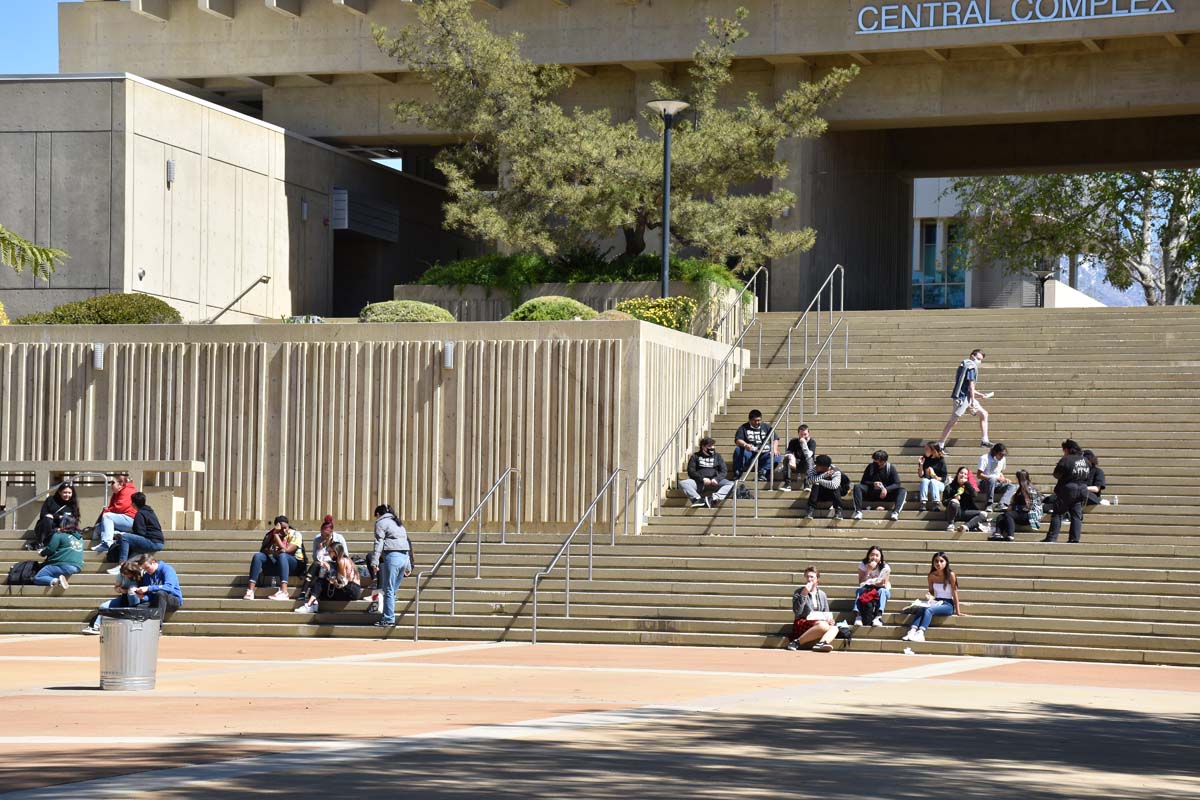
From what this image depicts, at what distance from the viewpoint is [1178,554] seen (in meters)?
20.2

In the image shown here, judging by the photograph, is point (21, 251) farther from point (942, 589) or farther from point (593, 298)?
point (942, 589)

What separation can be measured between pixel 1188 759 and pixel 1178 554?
1042cm

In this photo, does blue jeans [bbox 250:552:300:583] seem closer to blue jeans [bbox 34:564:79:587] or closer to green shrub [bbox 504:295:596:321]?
blue jeans [bbox 34:564:79:587]

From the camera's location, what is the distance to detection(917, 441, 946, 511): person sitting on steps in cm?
2244

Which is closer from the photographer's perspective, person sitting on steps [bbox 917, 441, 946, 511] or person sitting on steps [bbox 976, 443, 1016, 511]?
person sitting on steps [bbox 976, 443, 1016, 511]

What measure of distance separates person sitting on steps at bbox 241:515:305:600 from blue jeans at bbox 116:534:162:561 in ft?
4.86

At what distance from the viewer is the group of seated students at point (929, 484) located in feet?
69.3

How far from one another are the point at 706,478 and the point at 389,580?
5381 millimetres

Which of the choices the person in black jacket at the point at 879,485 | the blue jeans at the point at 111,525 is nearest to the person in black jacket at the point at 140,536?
the blue jeans at the point at 111,525

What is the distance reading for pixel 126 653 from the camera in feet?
44.4

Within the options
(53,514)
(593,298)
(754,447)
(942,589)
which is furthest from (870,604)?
(593,298)

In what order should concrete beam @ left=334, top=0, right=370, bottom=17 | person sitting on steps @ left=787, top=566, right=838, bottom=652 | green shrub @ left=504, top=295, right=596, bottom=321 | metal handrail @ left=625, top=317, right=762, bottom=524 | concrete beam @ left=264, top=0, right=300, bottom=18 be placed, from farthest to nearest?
concrete beam @ left=264, top=0, right=300, bottom=18
concrete beam @ left=334, top=0, right=370, bottom=17
green shrub @ left=504, top=295, right=596, bottom=321
metal handrail @ left=625, top=317, right=762, bottom=524
person sitting on steps @ left=787, top=566, right=838, bottom=652

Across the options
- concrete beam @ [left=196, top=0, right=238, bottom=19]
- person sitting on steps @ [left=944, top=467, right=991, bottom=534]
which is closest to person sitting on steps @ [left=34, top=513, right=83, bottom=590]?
person sitting on steps @ [left=944, top=467, right=991, bottom=534]

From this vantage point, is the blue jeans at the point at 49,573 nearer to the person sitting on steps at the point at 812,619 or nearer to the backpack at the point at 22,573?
the backpack at the point at 22,573
